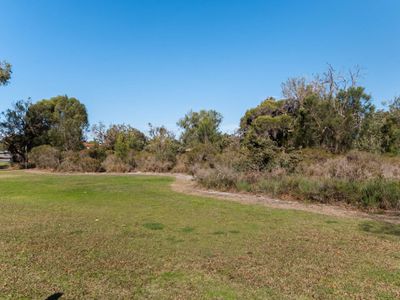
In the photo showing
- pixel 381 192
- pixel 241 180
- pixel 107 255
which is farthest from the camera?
pixel 241 180

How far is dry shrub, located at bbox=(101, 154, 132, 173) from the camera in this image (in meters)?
20.9

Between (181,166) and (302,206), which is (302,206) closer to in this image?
(302,206)

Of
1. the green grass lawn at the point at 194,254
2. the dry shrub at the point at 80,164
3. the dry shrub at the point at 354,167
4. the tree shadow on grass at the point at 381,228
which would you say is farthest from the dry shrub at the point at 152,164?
the tree shadow on grass at the point at 381,228

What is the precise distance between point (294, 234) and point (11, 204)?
7667 mm

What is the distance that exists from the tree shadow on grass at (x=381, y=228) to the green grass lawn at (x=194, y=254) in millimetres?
21

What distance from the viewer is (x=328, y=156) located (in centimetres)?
1155

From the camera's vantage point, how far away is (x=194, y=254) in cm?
412

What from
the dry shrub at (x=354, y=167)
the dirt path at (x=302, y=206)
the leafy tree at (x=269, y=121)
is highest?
the leafy tree at (x=269, y=121)

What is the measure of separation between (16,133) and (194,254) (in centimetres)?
3100

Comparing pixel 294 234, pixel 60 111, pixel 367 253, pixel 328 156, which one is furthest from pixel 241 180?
pixel 60 111

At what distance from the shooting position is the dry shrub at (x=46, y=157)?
22.0m

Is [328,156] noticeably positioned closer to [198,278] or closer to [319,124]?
[319,124]

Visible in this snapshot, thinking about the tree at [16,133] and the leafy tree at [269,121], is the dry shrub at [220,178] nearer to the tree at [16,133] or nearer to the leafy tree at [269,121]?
the leafy tree at [269,121]

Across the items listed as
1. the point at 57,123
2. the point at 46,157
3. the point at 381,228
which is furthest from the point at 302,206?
the point at 57,123
